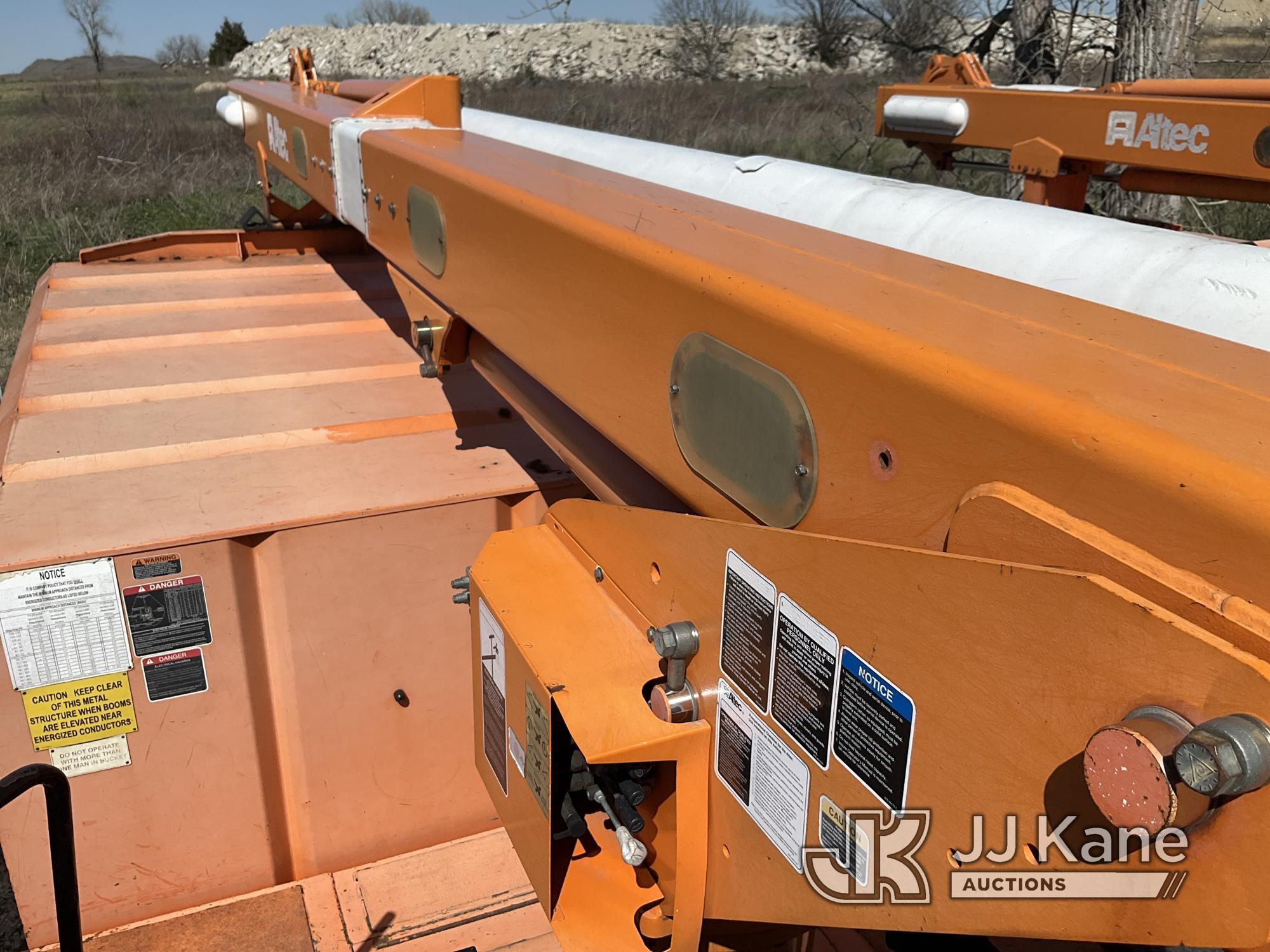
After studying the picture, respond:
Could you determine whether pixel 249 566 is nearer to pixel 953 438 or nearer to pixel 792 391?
pixel 792 391

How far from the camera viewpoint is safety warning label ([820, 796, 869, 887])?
80cm

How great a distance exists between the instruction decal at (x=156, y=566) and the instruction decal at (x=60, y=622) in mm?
40

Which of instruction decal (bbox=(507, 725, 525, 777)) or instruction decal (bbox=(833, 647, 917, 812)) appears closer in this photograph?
instruction decal (bbox=(833, 647, 917, 812))

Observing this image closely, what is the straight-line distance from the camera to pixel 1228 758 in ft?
1.51

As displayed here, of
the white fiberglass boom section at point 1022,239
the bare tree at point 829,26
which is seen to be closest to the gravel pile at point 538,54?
the bare tree at point 829,26

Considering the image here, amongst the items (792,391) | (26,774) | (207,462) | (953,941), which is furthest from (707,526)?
(207,462)

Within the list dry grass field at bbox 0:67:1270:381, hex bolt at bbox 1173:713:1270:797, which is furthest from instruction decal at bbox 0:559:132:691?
dry grass field at bbox 0:67:1270:381

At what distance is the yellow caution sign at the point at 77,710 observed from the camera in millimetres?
1870

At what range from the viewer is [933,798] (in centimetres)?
71

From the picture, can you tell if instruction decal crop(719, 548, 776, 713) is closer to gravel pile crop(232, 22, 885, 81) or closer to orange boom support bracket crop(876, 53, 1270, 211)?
orange boom support bracket crop(876, 53, 1270, 211)

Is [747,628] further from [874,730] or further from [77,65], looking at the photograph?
[77,65]

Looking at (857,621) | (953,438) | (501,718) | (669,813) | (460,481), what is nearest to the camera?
(953,438)

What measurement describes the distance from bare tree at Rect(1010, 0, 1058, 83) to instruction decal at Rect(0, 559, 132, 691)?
6.65 metres

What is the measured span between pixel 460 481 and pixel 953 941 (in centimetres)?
143
